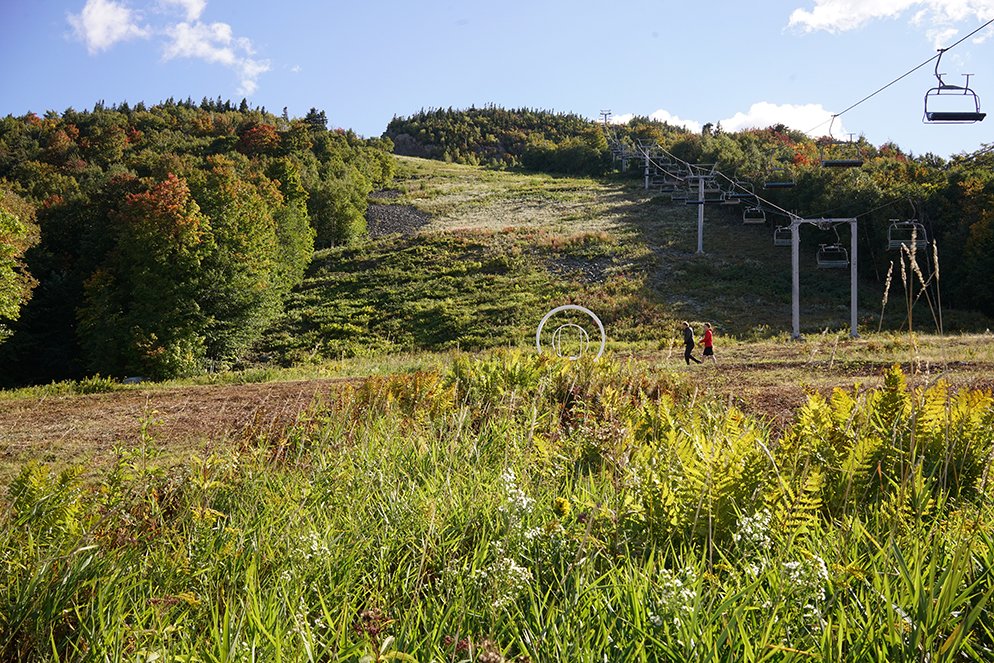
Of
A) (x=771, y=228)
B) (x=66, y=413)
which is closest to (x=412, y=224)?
(x=771, y=228)

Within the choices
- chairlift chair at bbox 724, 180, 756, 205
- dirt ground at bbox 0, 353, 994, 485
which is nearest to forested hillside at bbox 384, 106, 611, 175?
chairlift chair at bbox 724, 180, 756, 205

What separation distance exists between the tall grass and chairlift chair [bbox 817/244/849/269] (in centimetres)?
2861

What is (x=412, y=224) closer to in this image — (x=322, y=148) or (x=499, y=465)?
(x=322, y=148)

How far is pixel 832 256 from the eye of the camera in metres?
48.6

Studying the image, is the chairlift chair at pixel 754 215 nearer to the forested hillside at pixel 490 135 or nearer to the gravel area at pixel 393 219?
the gravel area at pixel 393 219

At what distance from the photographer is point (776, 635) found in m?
2.56

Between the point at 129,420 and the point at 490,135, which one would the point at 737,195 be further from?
the point at 490,135

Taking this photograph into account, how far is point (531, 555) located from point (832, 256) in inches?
1980

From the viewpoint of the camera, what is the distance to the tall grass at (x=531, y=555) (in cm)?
260

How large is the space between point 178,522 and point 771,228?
198 ft

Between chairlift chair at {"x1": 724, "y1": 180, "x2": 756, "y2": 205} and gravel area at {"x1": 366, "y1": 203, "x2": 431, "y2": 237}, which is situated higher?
gravel area at {"x1": 366, "y1": 203, "x2": 431, "y2": 237}

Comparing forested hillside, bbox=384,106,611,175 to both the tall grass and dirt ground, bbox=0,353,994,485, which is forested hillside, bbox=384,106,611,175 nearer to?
dirt ground, bbox=0,353,994,485

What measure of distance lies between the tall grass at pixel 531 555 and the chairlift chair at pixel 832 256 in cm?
2861

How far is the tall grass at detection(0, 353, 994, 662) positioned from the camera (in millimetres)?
2602
